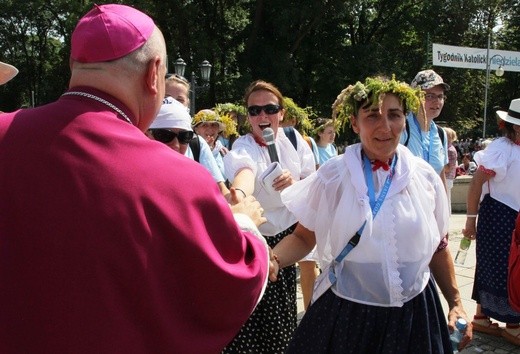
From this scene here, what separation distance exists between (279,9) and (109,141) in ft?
82.6

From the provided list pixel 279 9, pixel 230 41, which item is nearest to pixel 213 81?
pixel 230 41

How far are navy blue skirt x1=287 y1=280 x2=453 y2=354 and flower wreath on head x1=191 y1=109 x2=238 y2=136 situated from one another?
3.70m

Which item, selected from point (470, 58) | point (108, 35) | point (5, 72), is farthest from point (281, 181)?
point (470, 58)

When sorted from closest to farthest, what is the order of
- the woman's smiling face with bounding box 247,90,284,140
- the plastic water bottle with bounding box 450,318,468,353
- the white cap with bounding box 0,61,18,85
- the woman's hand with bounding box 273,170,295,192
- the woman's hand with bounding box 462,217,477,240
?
the plastic water bottle with bounding box 450,318,468,353, the white cap with bounding box 0,61,18,85, the woman's hand with bounding box 273,170,295,192, the woman's smiling face with bounding box 247,90,284,140, the woman's hand with bounding box 462,217,477,240

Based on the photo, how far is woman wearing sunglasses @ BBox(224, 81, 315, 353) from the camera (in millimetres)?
3613

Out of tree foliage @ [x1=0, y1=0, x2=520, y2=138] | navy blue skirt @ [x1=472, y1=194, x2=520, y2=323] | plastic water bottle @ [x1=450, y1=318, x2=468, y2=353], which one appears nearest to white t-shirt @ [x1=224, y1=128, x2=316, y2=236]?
plastic water bottle @ [x1=450, y1=318, x2=468, y2=353]

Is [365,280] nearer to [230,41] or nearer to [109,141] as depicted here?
[109,141]

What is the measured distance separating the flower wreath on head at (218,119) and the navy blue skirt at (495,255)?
2.84m

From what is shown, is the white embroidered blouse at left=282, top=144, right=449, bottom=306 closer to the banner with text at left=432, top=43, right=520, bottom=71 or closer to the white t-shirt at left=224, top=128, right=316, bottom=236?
the white t-shirt at left=224, top=128, right=316, bottom=236

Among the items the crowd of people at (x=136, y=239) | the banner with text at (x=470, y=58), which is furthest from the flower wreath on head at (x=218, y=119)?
the banner with text at (x=470, y=58)

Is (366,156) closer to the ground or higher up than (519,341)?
higher up

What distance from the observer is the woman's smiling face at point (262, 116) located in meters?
3.86

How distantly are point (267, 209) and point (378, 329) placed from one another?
1613 mm

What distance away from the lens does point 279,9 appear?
25.2 m
